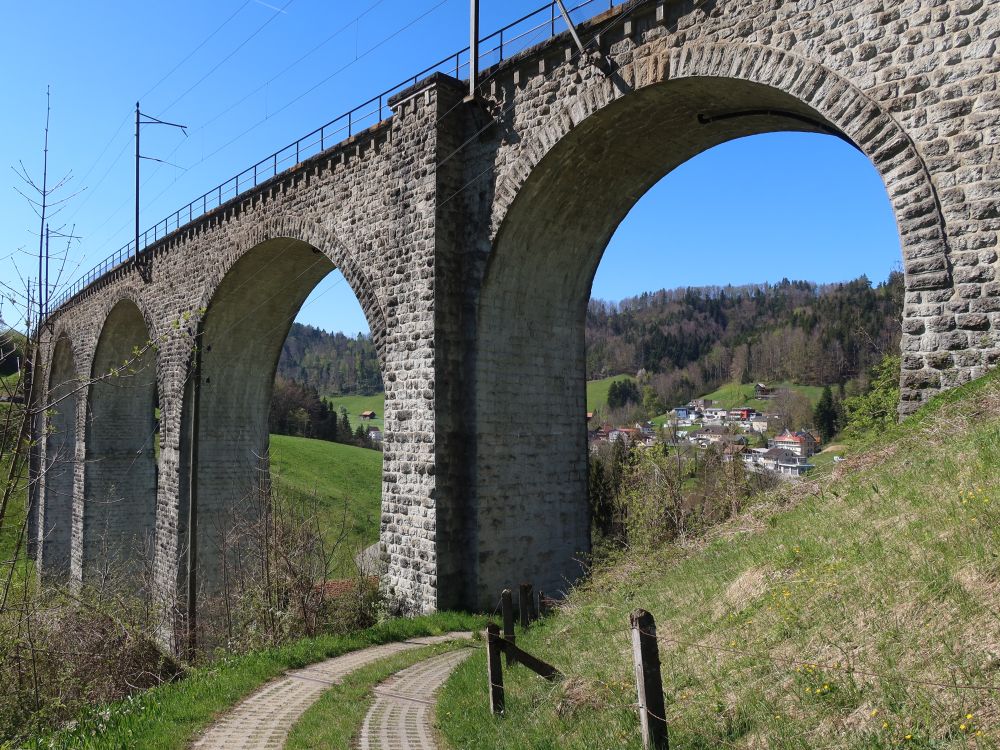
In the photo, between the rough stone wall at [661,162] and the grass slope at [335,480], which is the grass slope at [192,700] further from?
the grass slope at [335,480]

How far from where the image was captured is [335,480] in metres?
46.4

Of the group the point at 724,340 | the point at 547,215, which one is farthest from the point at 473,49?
the point at 724,340

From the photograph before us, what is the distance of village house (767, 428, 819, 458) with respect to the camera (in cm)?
6024

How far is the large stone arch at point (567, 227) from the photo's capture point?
959 centimetres

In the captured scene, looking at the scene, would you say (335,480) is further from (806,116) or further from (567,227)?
(806,116)

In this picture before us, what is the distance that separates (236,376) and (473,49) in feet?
47.1

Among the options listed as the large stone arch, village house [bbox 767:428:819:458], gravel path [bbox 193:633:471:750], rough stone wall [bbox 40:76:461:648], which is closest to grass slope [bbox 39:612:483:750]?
gravel path [bbox 193:633:471:750]

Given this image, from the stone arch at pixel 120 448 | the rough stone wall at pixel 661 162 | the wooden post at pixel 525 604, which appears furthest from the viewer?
the stone arch at pixel 120 448

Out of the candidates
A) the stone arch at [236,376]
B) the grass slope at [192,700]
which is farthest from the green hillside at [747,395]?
the grass slope at [192,700]

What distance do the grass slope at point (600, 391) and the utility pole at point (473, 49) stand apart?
284 feet

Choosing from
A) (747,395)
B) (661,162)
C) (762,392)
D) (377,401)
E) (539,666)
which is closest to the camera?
(539,666)

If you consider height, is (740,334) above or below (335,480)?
above

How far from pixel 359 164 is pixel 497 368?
536 cm

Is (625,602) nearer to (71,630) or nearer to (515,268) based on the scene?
(515,268)
